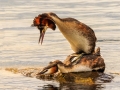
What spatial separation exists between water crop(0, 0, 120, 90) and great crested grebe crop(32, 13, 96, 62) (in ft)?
2.52

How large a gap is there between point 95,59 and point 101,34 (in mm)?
5360

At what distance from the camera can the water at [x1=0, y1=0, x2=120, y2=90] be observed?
47.3 feet

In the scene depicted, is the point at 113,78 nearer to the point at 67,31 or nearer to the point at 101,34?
the point at 67,31

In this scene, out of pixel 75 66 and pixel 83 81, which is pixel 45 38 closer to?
pixel 75 66

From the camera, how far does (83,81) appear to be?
14.3m

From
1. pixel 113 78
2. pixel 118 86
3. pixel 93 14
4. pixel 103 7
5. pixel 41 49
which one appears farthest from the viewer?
pixel 103 7

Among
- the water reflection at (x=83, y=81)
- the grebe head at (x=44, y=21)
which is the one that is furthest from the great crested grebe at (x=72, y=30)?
the water reflection at (x=83, y=81)

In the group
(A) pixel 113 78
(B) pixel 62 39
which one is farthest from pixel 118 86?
(B) pixel 62 39

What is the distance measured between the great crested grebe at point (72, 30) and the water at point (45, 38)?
77 centimetres

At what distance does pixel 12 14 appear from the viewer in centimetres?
2445

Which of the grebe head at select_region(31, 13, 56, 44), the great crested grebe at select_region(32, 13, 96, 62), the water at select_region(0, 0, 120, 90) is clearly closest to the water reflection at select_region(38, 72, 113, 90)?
the water at select_region(0, 0, 120, 90)

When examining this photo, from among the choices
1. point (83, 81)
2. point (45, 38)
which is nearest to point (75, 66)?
point (83, 81)

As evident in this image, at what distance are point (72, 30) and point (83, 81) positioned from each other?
130 centimetres

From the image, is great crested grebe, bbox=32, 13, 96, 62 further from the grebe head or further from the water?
the water
